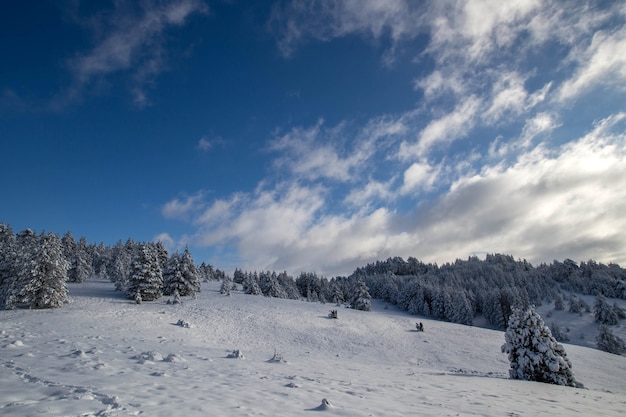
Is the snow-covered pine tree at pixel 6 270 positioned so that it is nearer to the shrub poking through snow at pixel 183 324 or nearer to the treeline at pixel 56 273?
the treeline at pixel 56 273

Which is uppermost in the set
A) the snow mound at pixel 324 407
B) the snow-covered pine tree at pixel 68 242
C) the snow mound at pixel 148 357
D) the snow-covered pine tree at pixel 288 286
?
the snow-covered pine tree at pixel 68 242

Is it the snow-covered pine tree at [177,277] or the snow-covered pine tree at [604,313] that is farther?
the snow-covered pine tree at [604,313]

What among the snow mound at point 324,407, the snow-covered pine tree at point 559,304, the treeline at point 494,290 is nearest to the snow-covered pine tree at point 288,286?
the treeline at point 494,290

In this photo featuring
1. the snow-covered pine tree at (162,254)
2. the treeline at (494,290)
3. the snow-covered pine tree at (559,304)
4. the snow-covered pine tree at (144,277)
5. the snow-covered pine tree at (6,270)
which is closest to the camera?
the snow-covered pine tree at (6,270)

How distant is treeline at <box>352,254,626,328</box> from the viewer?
318ft

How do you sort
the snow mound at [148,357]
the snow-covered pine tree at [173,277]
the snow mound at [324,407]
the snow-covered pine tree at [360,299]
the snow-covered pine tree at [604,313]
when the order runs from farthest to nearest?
1. the snow-covered pine tree at [604,313]
2. the snow-covered pine tree at [360,299]
3. the snow-covered pine tree at [173,277]
4. the snow mound at [148,357]
5. the snow mound at [324,407]

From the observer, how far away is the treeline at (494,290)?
9706cm

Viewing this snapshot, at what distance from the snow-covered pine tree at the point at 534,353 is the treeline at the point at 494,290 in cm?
5207

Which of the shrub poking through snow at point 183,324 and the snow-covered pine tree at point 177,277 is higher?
the snow-covered pine tree at point 177,277

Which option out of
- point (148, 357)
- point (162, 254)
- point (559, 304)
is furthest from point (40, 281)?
point (559, 304)

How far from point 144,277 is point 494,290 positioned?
106031 mm

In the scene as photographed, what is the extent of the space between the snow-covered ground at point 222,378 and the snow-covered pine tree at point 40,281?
347cm

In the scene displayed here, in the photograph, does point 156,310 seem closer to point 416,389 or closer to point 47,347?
point 47,347

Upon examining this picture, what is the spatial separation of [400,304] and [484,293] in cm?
2967
